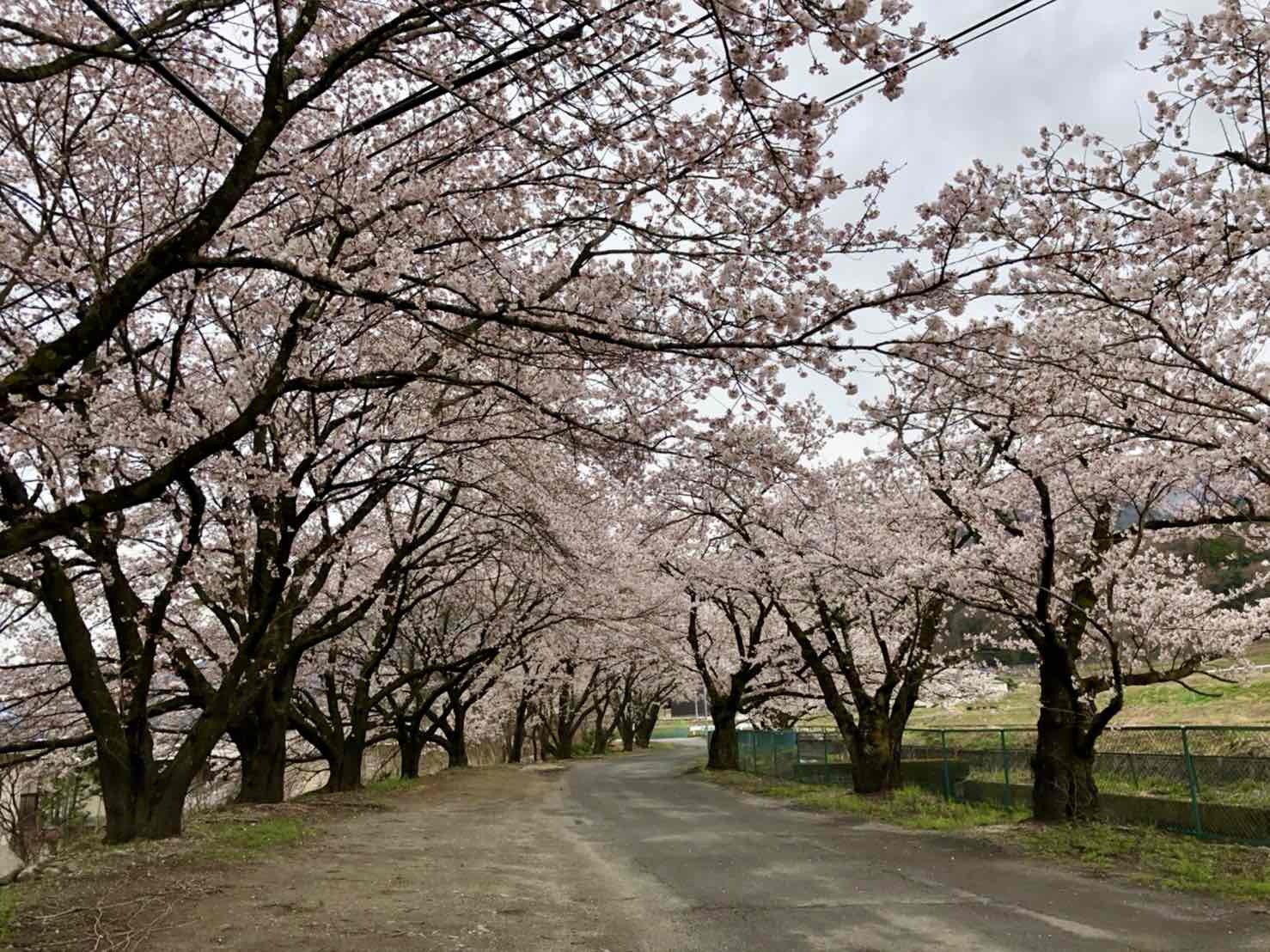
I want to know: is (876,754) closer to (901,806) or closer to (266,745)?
(901,806)

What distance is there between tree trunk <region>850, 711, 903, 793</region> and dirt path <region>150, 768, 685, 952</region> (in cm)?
669

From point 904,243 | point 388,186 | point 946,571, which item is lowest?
point 946,571

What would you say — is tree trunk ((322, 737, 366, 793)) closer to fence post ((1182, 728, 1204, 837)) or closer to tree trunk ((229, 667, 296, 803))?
tree trunk ((229, 667, 296, 803))

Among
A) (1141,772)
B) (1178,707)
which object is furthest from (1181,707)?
(1141,772)

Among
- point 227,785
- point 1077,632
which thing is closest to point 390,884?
point 1077,632

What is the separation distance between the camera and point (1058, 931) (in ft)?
22.0

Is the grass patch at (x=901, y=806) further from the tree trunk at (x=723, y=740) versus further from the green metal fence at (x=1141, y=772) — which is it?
the tree trunk at (x=723, y=740)

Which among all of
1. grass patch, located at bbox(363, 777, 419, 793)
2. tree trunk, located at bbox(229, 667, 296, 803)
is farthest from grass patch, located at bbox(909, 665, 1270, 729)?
grass patch, located at bbox(363, 777, 419, 793)

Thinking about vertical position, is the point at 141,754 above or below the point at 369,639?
below

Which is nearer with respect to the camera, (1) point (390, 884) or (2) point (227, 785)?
(1) point (390, 884)

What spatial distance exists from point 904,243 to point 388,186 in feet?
11.7

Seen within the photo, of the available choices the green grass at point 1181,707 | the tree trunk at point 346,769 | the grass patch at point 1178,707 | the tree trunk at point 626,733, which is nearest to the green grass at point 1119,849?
the grass patch at point 1178,707

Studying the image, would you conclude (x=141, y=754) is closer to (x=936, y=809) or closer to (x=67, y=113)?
(x=67, y=113)

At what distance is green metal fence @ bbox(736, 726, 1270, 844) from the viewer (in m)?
9.97
